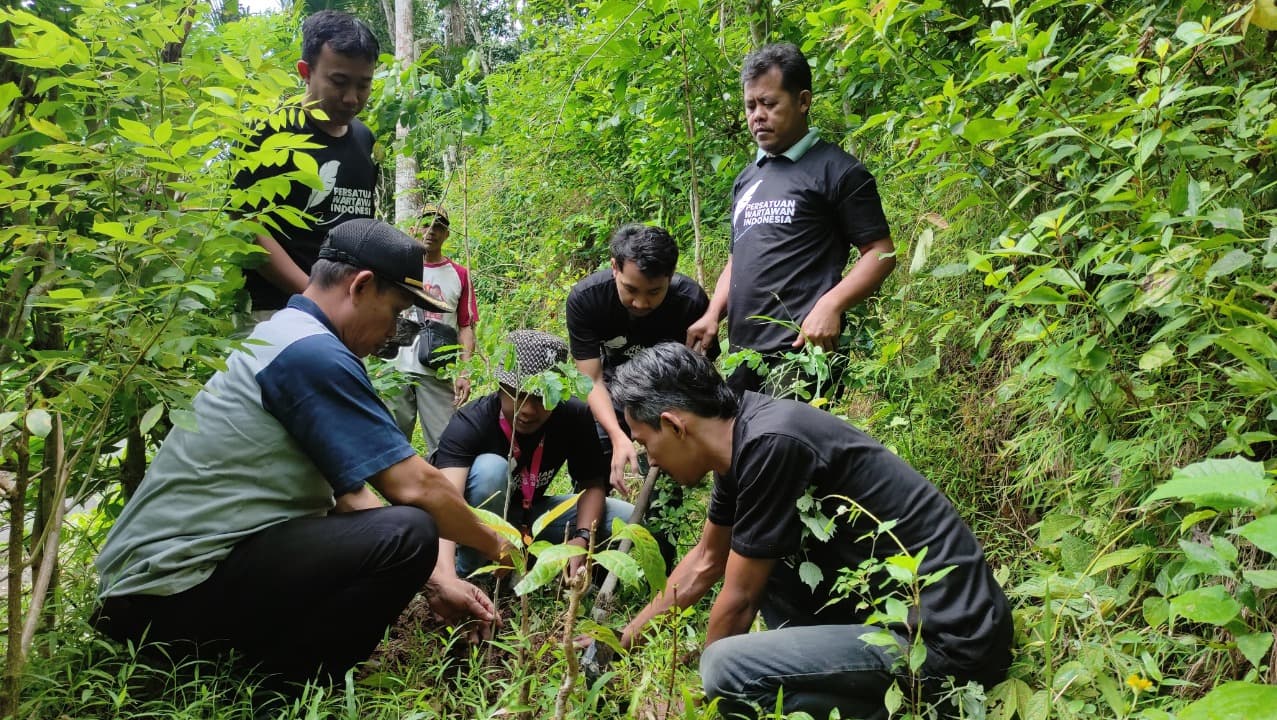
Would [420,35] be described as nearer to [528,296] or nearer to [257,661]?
[528,296]

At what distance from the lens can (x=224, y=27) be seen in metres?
2.87

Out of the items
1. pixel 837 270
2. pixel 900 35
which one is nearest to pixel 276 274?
pixel 837 270

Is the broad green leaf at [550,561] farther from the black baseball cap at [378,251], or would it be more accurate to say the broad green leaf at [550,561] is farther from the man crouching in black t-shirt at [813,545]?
the black baseball cap at [378,251]

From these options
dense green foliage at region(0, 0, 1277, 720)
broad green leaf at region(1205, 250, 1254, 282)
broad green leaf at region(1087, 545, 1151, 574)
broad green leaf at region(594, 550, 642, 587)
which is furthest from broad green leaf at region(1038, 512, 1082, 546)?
broad green leaf at region(594, 550, 642, 587)

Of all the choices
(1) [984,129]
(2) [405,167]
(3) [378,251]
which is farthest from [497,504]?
(2) [405,167]

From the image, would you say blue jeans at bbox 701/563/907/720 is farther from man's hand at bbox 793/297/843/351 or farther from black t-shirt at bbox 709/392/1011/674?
man's hand at bbox 793/297/843/351

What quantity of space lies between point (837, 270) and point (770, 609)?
4.25 feet

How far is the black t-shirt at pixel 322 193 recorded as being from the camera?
3061 millimetres

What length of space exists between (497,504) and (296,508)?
107cm

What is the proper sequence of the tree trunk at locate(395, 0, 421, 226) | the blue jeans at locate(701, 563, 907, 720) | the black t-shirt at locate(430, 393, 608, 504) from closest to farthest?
the blue jeans at locate(701, 563, 907, 720)
the black t-shirt at locate(430, 393, 608, 504)
the tree trunk at locate(395, 0, 421, 226)

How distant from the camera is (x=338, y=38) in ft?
9.98

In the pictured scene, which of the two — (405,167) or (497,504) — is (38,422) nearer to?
(497,504)

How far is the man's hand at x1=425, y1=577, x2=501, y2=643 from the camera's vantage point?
2604 millimetres

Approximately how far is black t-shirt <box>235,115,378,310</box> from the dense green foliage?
358 mm
